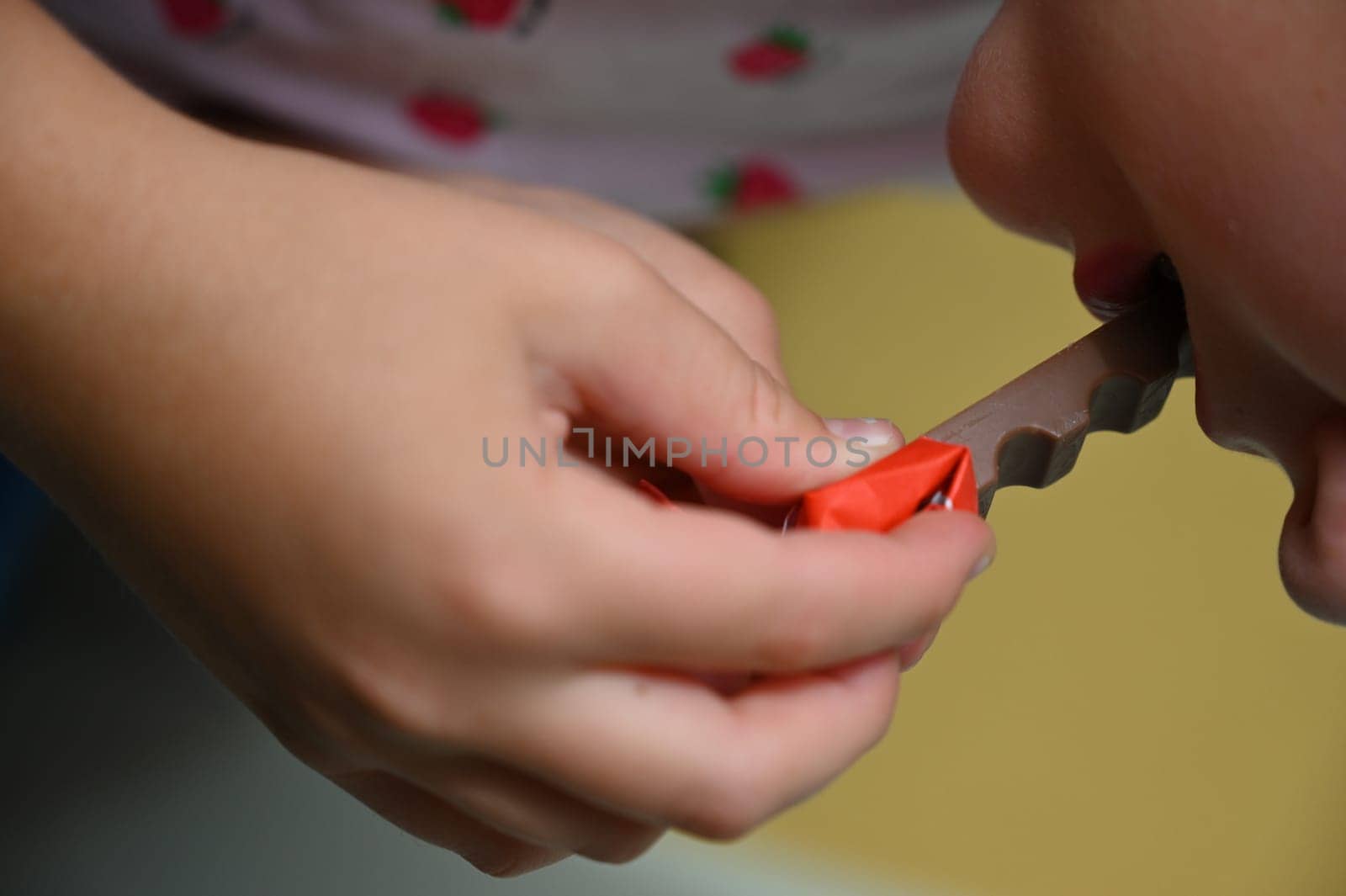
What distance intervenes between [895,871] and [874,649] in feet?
1.56

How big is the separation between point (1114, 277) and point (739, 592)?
220mm

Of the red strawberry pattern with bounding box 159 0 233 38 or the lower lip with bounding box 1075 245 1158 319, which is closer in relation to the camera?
the lower lip with bounding box 1075 245 1158 319

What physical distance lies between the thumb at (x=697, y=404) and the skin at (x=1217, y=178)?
132 mm

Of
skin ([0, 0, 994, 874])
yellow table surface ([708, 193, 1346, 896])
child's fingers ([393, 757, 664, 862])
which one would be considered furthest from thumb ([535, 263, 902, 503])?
yellow table surface ([708, 193, 1346, 896])

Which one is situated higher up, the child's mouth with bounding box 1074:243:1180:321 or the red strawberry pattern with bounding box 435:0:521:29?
the red strawberry pattern with bounding box 435:0:521:29

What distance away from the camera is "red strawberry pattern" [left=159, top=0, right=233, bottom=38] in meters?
0.67

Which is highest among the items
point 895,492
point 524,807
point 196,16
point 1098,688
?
point 196,16

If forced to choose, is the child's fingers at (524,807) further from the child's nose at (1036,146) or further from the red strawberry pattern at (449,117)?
the red strawberry pattern at (449,117)

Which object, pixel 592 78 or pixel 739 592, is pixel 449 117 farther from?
pixel 739 592

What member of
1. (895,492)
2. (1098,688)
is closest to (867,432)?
(895,492)

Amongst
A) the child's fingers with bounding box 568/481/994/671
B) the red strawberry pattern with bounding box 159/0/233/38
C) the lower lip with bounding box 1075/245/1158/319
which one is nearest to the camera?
the child's fingers with bounding box 568/481/994/671

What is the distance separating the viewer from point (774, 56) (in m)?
0.76

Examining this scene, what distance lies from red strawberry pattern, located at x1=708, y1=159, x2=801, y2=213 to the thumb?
1.50ft

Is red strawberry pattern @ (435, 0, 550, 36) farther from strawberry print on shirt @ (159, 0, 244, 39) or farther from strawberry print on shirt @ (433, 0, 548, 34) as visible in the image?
strawberry print on shirt @ (159, 0, 244, 39)
